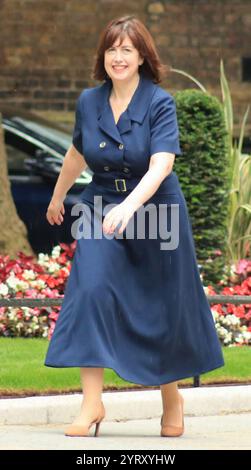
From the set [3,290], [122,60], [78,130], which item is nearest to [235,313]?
[3,290]

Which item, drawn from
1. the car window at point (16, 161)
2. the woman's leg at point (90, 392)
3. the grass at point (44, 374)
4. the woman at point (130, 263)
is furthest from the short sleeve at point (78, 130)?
the car window at point (16, 161)

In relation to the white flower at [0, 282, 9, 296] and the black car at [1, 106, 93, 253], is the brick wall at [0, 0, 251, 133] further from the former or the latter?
the white flower at [0, 282, 9, 296]

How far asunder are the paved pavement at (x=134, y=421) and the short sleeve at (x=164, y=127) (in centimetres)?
125

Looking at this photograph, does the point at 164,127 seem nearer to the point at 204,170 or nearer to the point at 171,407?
the point at 171,407

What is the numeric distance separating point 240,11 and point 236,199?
10094 millimetres

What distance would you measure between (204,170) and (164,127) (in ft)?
15.7

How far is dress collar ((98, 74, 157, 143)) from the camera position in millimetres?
6742

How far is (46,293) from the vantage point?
1059 cm

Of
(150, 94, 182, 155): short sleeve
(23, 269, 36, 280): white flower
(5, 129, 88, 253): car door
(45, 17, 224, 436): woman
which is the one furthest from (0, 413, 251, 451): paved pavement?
(5, 129, 88, 253): car door

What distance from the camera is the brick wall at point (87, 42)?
71.1 feet

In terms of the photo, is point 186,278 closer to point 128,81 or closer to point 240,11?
point 128,81

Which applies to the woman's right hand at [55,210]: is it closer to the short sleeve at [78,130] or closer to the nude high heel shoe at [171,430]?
the short sleeve at [78,130]

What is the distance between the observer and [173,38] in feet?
72.1
